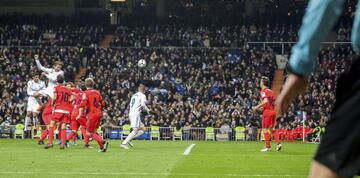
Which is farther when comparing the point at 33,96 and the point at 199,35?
the point at 199,35

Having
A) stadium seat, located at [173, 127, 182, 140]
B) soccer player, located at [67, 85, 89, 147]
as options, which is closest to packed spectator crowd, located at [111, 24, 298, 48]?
stadium seat, located at [173, 127, 182, 140]

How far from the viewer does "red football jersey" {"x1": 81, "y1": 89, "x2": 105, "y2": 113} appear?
66.1 feet

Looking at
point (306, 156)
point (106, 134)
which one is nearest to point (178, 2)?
point (106, 134)

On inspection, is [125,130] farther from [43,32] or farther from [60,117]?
[43,32]

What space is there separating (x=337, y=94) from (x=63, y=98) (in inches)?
699

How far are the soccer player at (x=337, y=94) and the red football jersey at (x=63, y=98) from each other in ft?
57.8

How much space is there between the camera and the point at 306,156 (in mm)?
19141

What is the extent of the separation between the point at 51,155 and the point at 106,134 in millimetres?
15868

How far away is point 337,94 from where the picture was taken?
3.69 metres

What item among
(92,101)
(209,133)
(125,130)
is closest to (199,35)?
(209,133)

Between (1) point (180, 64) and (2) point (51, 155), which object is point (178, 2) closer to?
(1) point (180, 64)

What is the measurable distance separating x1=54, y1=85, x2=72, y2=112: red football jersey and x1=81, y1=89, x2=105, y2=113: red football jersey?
87cm

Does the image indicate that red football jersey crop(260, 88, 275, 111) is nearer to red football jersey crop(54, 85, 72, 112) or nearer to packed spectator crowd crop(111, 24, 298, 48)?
red football jersey crop(54, 85, 72, 112)

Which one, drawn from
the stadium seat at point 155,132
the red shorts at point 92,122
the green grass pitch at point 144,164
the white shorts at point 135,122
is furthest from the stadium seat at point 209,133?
the green grass pitch at point 144,164
